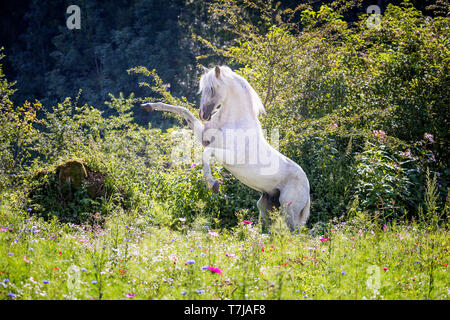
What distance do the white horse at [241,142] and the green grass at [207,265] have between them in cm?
69

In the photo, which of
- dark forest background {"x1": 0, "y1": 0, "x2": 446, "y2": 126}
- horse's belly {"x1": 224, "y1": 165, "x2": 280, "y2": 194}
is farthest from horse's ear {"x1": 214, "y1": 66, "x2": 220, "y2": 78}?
dark forest background {"x1": 0, "y1": 0, "x2": 446, "y2": 126}

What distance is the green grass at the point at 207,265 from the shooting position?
2439mm

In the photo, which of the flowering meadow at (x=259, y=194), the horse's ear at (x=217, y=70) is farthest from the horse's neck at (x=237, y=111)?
the flowering meadow at (x=259, y=194)

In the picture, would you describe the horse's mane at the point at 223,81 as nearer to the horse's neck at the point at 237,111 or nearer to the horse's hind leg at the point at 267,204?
the horse's neck at the point at 237,111

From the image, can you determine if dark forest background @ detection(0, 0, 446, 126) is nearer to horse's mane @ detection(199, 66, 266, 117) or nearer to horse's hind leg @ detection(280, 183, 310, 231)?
horse's mane @ detection(199, 66, 266, 117)

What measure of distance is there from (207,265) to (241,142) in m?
1.67

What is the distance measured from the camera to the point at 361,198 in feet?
18.9

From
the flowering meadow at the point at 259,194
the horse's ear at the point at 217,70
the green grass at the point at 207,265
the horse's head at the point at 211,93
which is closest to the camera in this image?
the green grass at the point at 207,265

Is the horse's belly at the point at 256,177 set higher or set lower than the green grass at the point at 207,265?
higher

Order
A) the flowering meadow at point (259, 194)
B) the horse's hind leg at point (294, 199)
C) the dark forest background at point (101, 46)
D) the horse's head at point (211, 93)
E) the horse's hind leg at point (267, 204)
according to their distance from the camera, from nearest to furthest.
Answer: the flowering meadow at point (259, 194) < the horse's head at point (211, 93) < the horse's hind leg at point (294, 199) < the horse's hind leg at point (267, 204) < the dark forest background at point (101, 46)

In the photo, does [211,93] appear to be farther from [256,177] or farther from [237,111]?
[256,177]

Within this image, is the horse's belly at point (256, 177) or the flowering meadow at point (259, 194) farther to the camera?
the horse's belly at point (256, 177)
